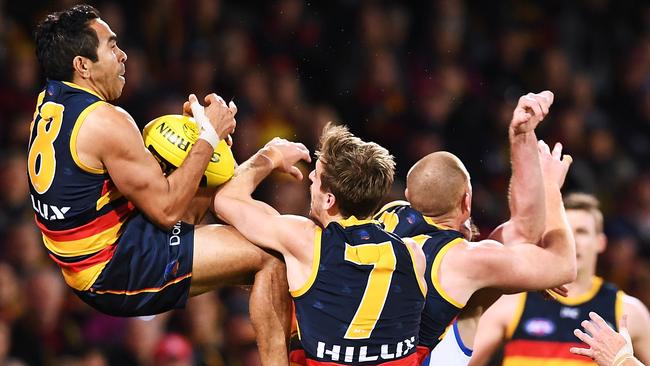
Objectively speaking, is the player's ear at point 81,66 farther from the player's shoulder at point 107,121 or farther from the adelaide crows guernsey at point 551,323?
the adelaide crows guernsey at point 551,323

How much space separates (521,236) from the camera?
4.96 m

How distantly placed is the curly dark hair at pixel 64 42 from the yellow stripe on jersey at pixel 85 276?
0.82 meters

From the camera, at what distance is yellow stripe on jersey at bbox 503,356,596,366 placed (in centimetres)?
651

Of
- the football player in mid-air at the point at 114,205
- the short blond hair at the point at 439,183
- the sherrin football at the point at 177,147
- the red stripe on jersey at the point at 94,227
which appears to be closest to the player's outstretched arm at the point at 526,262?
the short blond hair at the point at 439,183

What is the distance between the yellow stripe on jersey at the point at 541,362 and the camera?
651 centimetres

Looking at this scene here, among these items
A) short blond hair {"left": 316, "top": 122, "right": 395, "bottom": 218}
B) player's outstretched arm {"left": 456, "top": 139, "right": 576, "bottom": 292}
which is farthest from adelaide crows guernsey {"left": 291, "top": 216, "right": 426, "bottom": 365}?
player's outstretched arm {"left": 456, "top": 139, "right": 576, "bottom": 292}

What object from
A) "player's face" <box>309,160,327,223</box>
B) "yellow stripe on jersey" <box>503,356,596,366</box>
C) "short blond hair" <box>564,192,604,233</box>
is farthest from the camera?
"short blond hair" <box>564,192,604,233</box>

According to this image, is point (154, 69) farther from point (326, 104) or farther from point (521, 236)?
point (521, 236)

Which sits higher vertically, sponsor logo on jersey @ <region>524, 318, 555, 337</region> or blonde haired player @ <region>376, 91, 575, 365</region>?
blonde haired player @ <region>376, 91, 575, 365</region>

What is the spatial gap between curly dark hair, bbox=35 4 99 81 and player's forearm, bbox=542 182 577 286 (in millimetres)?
2136

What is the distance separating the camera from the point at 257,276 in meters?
4.67

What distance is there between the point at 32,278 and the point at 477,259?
404cm

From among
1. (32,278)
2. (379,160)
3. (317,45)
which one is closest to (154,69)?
(317,45)

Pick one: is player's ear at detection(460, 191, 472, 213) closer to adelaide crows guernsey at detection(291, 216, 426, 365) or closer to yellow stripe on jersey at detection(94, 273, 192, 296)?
adelaide crows guernsey at detection(291, 216, 426, 365)
